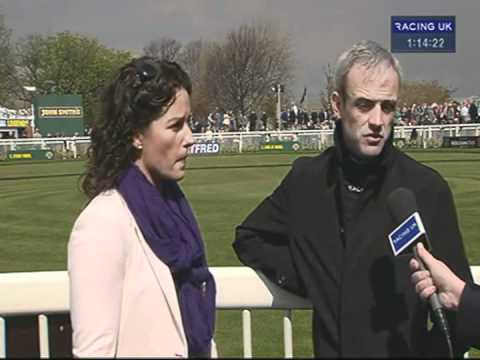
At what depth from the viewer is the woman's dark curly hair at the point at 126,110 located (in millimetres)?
2639

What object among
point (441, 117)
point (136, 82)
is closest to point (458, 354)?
point (136, 82)

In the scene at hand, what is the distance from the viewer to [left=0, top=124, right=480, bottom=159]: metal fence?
35.8 m

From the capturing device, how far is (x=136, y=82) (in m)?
2.65

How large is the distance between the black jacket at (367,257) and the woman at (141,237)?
0.40 meters

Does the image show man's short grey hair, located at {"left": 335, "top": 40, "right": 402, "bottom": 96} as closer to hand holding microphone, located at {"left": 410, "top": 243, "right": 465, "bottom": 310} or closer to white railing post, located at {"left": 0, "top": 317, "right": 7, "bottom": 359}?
hand holding microphone, located at {"left": 410, "top": 243, "right": 465, "bottom": 310}

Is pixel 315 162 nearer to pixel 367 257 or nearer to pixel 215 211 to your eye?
pixel 367 257

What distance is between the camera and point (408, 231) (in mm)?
2250

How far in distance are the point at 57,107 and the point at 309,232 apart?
51824 millimetres

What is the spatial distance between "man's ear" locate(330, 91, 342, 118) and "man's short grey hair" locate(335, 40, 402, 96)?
Result: 0.10ft

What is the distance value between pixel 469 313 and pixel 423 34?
40.9 m

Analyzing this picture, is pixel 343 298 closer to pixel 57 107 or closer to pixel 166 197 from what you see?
pixel 166 197

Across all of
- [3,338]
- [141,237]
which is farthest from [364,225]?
[3,338]
